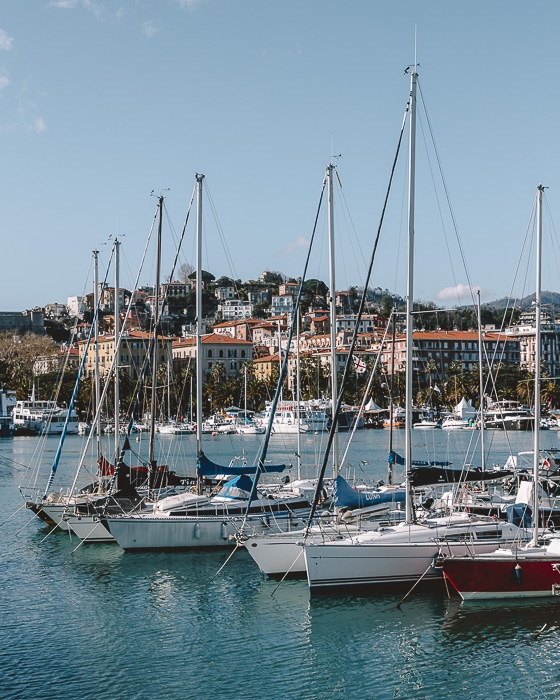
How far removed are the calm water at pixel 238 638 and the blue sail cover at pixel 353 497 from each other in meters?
2.80

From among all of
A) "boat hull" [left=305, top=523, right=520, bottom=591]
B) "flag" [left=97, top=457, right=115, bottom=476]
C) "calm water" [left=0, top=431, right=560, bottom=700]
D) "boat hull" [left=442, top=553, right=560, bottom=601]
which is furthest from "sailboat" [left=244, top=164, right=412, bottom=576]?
"flag" [left=97, top=457, right=115, bottom=476]

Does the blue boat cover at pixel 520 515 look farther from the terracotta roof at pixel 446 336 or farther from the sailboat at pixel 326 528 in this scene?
the terracotta roof at pixel 446 336

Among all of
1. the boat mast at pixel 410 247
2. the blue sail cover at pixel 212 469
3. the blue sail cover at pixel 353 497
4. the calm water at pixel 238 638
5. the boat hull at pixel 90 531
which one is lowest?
the calm water at pixel 238 638

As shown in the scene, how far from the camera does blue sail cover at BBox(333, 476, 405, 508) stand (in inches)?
1035

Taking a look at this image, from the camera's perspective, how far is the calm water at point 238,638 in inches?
694

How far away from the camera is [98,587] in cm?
2516

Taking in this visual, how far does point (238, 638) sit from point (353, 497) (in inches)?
280

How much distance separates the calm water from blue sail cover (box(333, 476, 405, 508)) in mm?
2801

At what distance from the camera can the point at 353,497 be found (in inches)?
1046

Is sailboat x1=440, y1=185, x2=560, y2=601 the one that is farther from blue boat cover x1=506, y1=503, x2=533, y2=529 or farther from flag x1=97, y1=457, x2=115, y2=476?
flag x1=97, y1=457, x2=115, y2=476

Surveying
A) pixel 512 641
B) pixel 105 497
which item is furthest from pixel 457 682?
pixel 105 497

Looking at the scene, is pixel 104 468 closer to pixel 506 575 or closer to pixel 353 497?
pixel 353 497

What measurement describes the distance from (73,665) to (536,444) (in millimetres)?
11708

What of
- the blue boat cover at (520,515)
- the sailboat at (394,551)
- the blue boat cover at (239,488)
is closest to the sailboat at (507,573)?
the sailboat at (394,551)
